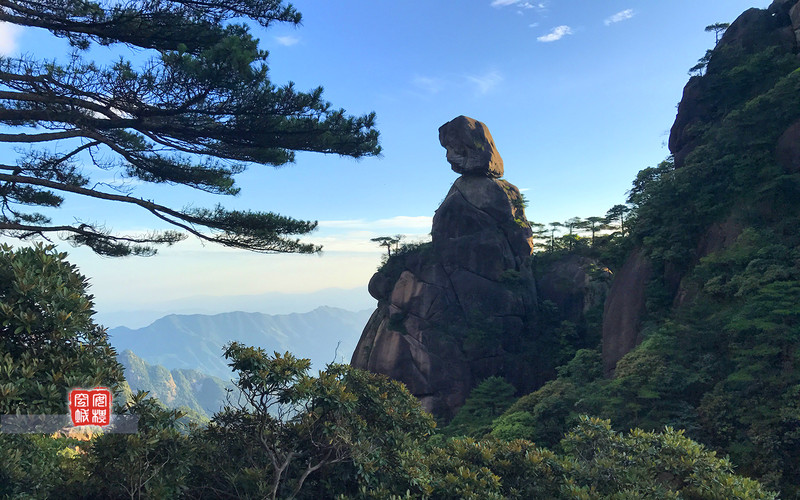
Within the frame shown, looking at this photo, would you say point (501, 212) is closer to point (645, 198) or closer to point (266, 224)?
point (645, 198)

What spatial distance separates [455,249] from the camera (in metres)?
24.8

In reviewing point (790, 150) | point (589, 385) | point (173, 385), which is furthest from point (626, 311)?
point (173, 385)

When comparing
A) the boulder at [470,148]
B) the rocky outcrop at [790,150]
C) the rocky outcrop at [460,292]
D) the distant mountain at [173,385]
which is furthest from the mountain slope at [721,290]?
the distant mountain at [173,385]

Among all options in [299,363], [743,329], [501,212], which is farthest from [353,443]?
[501,212]

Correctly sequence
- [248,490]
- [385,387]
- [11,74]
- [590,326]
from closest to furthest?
[248,490] < [385,387] < [11,74] < [590,326]

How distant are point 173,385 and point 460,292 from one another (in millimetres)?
167482

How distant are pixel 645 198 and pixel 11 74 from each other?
18423 millimetres

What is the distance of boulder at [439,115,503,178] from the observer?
26328 mm

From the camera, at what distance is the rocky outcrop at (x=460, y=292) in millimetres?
22938

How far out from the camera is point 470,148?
86.7ft

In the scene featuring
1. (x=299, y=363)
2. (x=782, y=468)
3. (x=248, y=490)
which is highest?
(x=299, y=363)

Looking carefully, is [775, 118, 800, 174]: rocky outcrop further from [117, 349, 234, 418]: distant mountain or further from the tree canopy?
[117, 349, 234, 418]: distant mountain

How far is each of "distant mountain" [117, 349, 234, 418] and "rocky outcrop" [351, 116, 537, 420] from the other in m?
135

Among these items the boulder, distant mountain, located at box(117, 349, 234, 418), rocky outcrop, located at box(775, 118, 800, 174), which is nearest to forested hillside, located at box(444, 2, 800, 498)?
rocky outcrop, located at box(775, 118, 800, 174)
